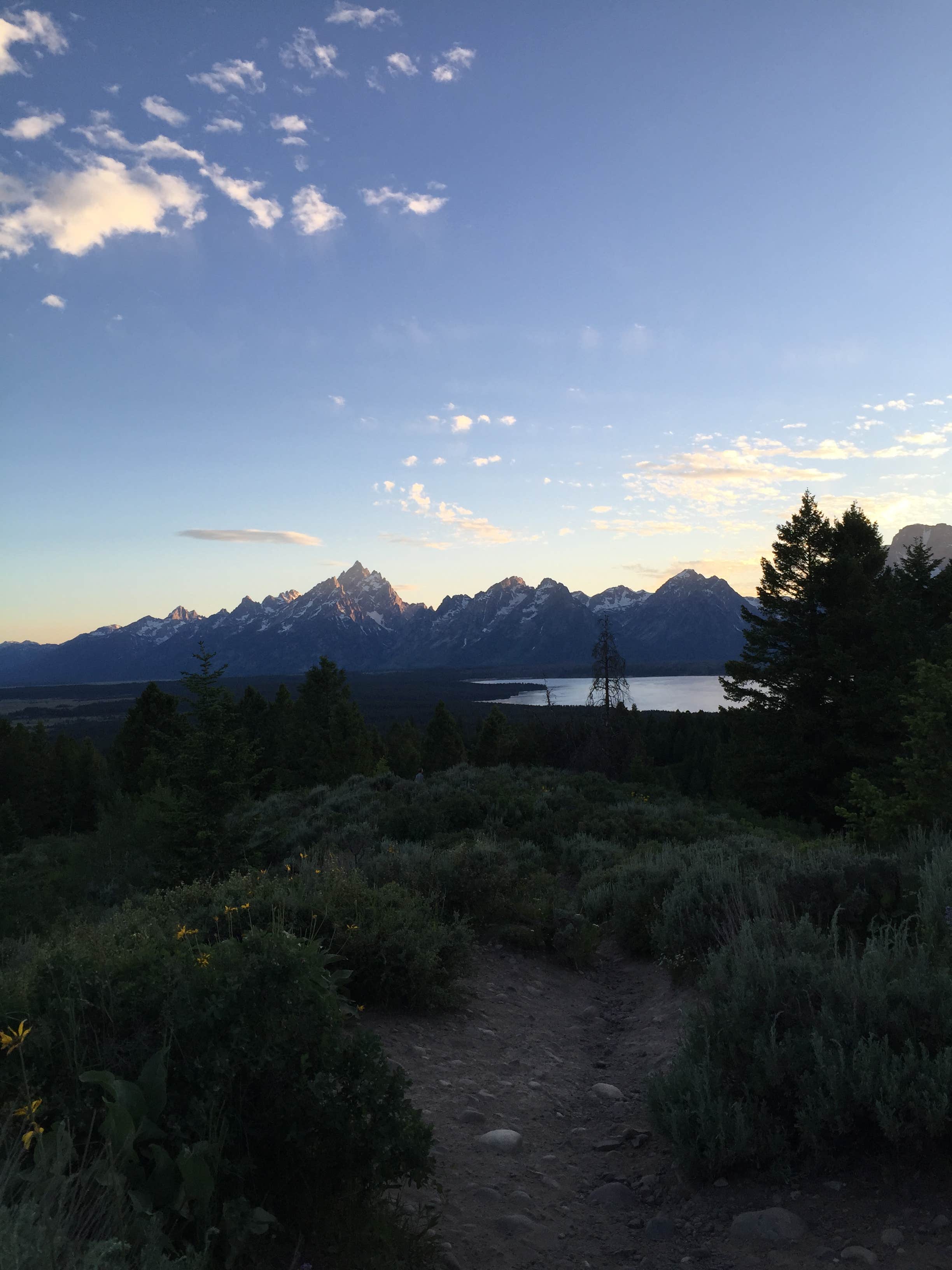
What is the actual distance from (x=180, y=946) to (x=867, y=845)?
851 cm

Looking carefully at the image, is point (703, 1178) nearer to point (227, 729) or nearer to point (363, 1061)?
point (363, 1061)

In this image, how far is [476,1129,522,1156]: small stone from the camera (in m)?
4.07

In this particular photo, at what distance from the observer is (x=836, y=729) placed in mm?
22266

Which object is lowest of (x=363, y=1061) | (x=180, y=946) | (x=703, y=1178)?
(x=703, y=1178)

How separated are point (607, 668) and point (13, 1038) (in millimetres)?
31157

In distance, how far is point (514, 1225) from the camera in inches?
133

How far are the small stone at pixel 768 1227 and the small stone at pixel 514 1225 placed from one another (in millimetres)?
879

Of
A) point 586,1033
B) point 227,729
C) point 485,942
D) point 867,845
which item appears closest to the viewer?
point 586,1033

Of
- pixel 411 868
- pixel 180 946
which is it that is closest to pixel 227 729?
pixel 411 868

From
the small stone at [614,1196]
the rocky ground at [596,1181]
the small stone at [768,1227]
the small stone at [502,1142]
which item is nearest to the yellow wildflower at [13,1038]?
the rocky ground at [596,1181]

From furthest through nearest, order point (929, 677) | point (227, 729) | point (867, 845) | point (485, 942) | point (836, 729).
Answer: point (836, 729)
point (227, 729)
point (929, 677)
point (867, 845)
point (485, 942)

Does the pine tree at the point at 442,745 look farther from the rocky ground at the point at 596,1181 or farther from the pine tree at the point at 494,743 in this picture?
the rocky ground at the point at 596,1181

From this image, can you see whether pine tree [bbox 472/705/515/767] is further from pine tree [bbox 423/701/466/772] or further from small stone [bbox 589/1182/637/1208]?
small stone [bbox 589/1182/637/1208]

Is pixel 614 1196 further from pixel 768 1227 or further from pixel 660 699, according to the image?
pixel 660 699
